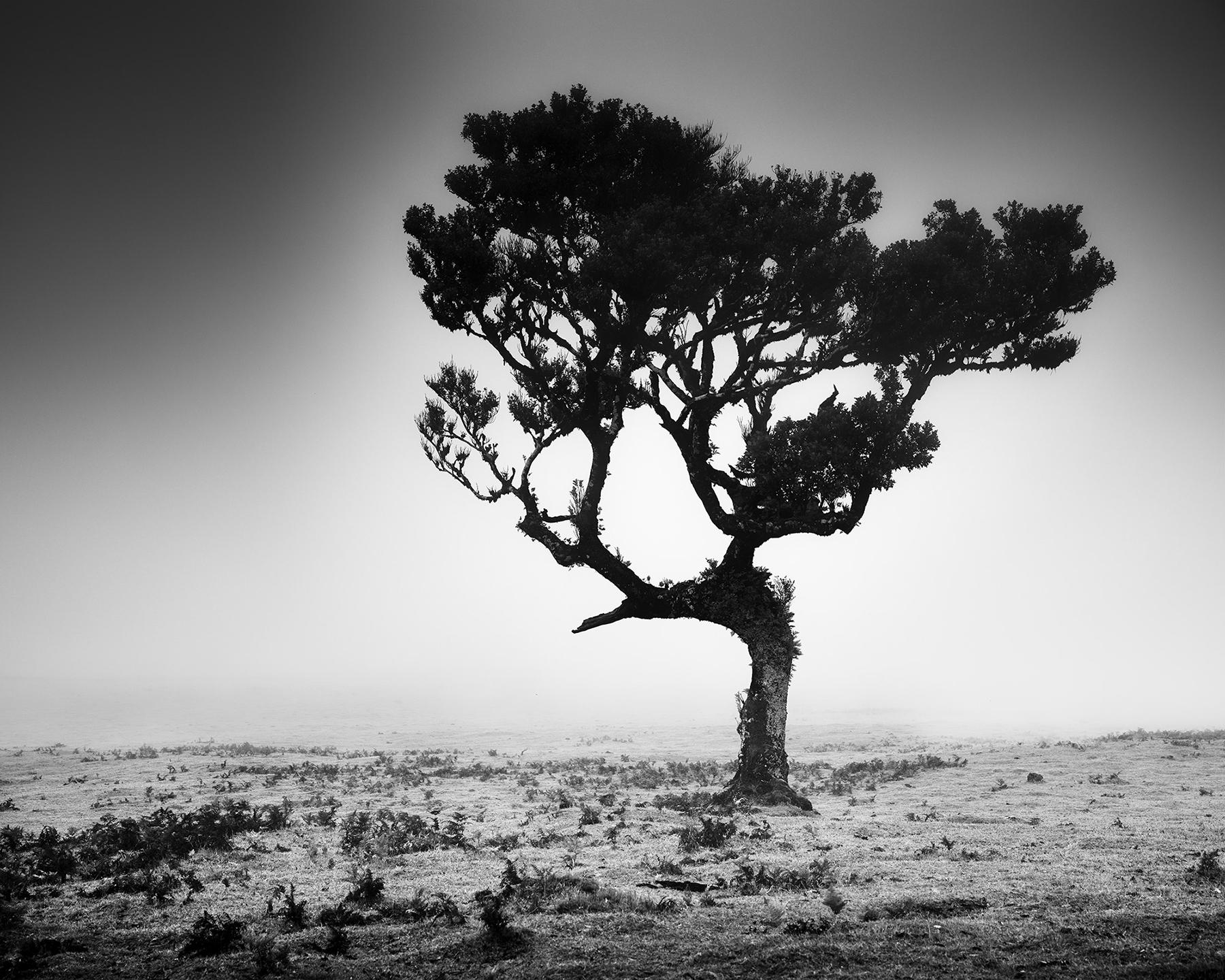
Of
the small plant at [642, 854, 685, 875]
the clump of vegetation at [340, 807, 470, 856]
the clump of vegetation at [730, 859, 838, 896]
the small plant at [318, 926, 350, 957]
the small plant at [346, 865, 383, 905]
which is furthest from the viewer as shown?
the clump of vegetation at [340, 807, 470, 856]

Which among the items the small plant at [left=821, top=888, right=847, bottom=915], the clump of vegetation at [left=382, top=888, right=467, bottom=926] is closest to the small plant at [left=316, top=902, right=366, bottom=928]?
the clump of vegetation at [left=382, top=888, right=467, bottom=926]

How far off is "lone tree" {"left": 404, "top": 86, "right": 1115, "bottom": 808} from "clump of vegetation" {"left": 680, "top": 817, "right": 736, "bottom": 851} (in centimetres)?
557

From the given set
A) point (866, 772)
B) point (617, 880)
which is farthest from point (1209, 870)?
point (866, 772)

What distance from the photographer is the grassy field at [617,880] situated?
717 cm

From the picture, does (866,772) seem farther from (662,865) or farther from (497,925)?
(497,925)

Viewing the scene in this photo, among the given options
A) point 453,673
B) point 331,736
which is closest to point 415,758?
point 331,736

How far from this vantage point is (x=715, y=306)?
69.4 ft

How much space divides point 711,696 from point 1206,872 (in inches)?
3963

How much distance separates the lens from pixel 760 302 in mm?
20641

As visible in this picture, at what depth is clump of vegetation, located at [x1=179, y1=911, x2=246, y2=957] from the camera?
7621mm

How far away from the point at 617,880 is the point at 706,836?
2.96 meters

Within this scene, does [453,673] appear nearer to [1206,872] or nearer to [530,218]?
[530,218]

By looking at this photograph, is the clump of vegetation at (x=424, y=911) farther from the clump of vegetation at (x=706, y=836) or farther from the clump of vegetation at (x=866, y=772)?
the clump of vegetation at (x=866, y=772)

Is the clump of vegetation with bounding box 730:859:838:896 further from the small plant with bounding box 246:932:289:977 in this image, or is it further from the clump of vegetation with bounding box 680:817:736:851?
the small plant with bounding box 246:932:289:977
